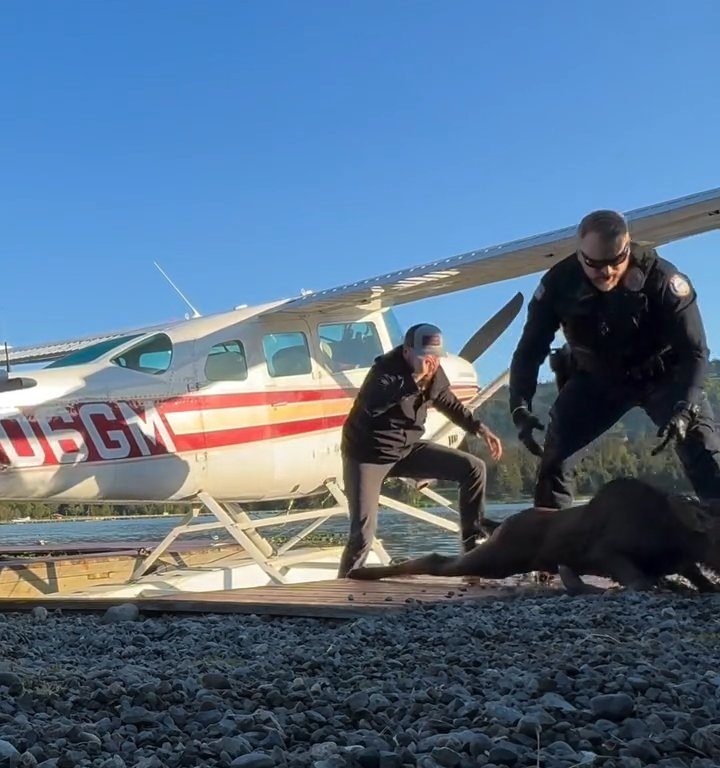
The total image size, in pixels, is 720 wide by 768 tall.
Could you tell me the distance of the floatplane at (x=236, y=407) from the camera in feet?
26.8

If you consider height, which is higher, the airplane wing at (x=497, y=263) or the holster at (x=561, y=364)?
the airplane wing at (x=497, y=263)

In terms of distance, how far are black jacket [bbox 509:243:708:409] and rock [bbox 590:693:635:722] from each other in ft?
8.34

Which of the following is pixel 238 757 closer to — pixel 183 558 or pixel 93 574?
pixel 93 574

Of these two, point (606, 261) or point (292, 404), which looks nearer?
point (606, 261)

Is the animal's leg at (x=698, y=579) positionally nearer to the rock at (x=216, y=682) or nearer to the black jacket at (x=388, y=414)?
the rock at (x=216, y=682)

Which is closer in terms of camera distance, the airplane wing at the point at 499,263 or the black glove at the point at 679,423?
the black glove at the point at 679,423

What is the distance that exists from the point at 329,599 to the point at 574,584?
3.98ft

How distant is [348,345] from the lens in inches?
403

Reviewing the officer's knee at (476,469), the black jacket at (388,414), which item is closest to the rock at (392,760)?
the black jacket at (388,414)

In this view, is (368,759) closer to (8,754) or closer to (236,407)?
(8,754)

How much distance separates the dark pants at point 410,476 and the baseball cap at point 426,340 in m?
0.78

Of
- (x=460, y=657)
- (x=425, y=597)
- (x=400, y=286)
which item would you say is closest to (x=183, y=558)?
(x=400, y=286)

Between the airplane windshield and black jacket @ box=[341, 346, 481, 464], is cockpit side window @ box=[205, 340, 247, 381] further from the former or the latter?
black jacket @ box=[341, 346, 481, 464]

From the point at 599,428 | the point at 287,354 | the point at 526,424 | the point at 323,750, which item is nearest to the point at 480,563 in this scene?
the point at 526,424
